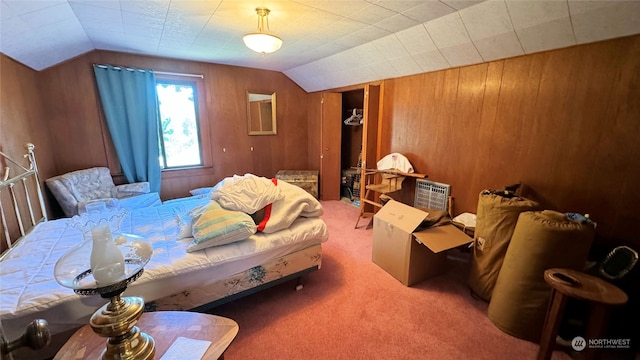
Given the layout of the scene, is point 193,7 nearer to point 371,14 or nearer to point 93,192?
point 371,14

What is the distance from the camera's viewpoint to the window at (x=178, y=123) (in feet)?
13.2

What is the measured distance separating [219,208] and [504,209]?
7.37 feet

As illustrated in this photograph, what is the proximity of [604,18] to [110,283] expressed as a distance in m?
3.24

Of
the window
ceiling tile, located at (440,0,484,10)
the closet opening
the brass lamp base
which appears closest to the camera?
the brass lamp base

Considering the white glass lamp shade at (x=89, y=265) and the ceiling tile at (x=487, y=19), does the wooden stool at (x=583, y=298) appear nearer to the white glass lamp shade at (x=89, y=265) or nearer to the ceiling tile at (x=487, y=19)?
the ceiling tile at (x=487, y=19)

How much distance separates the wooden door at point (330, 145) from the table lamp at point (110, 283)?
4063mm

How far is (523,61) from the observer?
2.42m

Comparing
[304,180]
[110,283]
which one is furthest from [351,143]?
[110,283]

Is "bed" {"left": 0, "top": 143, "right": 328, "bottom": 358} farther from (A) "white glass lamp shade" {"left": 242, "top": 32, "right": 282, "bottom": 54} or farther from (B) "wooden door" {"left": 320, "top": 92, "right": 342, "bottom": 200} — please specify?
(B) "wooden door" {"left": 320, "top": 92, "right": 342, "bottom": 200}

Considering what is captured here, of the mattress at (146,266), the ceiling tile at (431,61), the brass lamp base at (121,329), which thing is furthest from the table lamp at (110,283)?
the ceiling tile at (431,61)

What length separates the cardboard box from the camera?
90.8 inches

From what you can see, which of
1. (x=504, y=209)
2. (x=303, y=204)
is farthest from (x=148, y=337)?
(x=504, y=209)

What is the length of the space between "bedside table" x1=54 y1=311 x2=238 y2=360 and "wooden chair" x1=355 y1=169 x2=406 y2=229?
2.50 meters

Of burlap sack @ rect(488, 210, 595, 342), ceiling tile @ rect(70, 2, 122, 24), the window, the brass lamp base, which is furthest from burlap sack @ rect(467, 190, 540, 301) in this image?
the window
